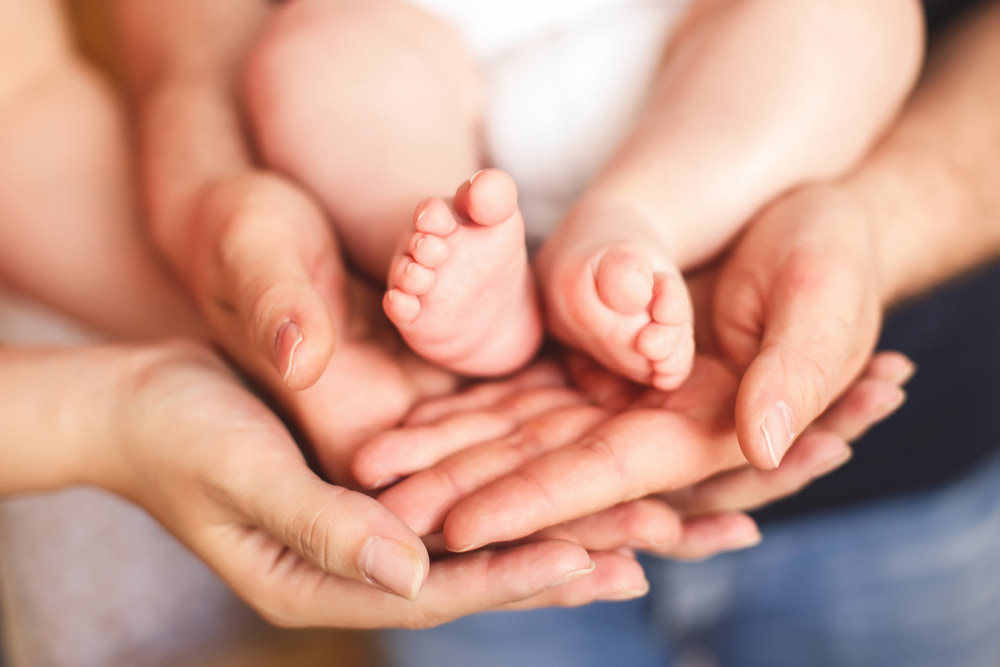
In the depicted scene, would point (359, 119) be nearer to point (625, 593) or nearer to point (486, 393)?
point (486, 393)

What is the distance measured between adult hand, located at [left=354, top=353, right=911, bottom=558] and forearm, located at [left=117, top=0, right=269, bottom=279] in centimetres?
34

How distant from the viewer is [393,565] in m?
0.44

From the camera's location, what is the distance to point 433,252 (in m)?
0.50

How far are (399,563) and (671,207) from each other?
393mm

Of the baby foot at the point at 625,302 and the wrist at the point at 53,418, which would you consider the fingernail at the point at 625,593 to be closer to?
the baby foot at the point at 625,302

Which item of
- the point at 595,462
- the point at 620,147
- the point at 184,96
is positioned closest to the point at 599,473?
the point at 595,462

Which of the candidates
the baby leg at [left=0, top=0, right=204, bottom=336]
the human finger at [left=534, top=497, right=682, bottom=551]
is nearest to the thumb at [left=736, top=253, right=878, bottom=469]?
the human finger at [left=534, top=497, right=682, bottom=551]

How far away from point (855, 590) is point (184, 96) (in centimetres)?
101

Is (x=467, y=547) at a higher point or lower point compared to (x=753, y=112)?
lower

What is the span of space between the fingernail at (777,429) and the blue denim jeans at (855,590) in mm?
483

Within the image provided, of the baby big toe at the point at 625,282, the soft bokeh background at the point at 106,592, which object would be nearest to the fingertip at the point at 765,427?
the baby big toe at the point at 625,282

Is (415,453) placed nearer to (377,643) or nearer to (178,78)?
(178,78)

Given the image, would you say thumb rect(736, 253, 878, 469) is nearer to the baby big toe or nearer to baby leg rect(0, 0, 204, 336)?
the baby big toe

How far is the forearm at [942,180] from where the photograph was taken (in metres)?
0.75
